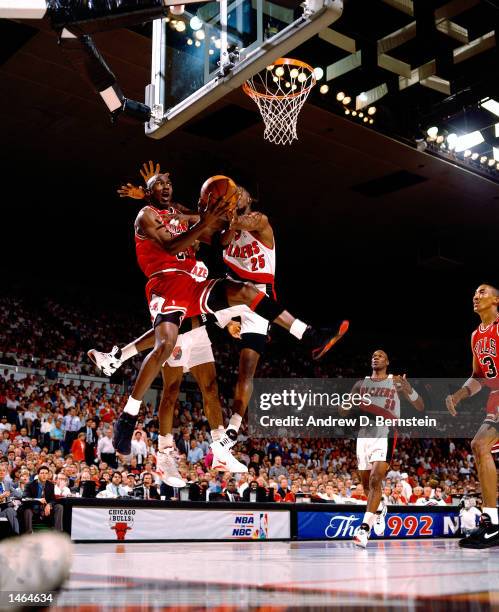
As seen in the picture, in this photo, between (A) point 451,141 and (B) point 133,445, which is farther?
(A) point 451,141

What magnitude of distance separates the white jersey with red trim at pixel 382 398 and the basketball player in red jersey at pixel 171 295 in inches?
153

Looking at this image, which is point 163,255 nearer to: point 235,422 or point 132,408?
point 132,408

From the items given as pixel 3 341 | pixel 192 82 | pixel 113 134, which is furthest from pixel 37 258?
pixel 192 82

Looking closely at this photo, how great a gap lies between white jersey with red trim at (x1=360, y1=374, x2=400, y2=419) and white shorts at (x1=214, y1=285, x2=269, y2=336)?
390 cm

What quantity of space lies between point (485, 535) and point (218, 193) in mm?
4867

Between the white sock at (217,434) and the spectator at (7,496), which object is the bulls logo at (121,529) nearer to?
the spectator at (7,496)

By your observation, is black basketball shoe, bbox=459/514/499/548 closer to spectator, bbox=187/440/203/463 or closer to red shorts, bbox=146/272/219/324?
red shorts, bbox=146/272/219/324

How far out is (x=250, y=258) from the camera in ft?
21.9

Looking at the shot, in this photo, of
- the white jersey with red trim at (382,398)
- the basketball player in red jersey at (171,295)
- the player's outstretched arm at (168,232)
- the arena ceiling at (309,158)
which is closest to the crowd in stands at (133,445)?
the arena ceiling at (309,158)

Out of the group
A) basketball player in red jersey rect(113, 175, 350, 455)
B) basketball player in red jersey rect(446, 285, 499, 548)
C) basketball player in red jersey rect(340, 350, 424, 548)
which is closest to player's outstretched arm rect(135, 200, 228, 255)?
basketball player in red jersey rect(113, 175, 350, 455)

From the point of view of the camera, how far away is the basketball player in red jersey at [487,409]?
7.59 meters

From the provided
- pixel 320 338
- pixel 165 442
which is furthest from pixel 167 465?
pixel 320 338

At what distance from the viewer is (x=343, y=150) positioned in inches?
640

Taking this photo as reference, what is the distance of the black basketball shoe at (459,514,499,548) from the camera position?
7.59 m
